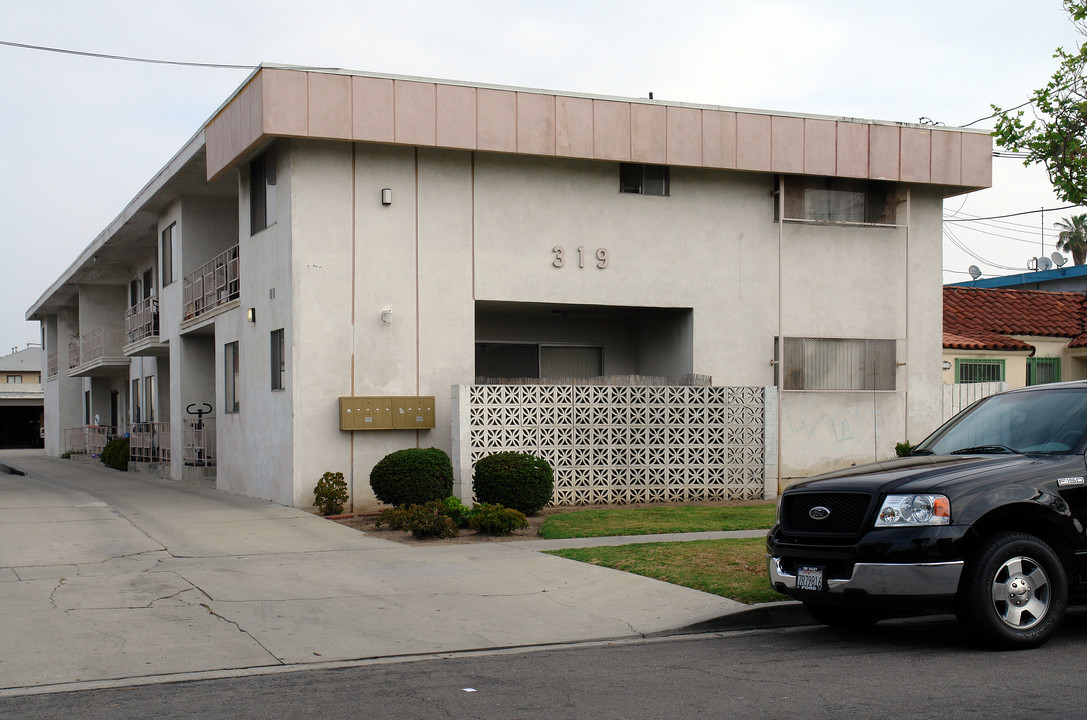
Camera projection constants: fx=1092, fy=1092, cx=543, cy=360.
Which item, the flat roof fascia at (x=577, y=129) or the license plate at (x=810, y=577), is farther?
the flat roof fascia at (x=577, y=129)

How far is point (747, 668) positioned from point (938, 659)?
1.32 m

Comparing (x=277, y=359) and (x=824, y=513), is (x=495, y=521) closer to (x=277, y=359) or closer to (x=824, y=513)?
(x=277, y=359)

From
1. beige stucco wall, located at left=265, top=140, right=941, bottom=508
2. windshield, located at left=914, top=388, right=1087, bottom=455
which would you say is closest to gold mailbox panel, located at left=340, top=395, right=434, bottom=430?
beige stucco wall, located at left=265, top=140, right=941, bottom=508

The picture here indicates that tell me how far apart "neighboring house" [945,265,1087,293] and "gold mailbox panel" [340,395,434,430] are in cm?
1894

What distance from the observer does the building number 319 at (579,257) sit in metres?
18.8

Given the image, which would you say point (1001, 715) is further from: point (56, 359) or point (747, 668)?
point (56, 359)

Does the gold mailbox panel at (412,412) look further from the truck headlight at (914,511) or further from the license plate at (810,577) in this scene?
the truck headlight at (914,511)

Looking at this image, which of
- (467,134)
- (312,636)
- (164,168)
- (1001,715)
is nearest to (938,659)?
Answer: (1001,715)

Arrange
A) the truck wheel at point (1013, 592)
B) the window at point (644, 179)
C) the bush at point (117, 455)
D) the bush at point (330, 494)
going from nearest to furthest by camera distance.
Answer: the truck wheel at point (1013, 592), the bush at point (330, 494), the window at point (644, 179), the bush at point (117, 455)

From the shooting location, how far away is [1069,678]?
6.77 meters

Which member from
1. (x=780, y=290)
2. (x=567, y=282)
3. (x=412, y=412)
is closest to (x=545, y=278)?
(x=567, y=282)

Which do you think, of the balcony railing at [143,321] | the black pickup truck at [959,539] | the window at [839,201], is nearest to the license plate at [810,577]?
the black pickup truck at [959,539]

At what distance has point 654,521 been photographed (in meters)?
15.4

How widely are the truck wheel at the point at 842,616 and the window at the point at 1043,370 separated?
55.1 ft
